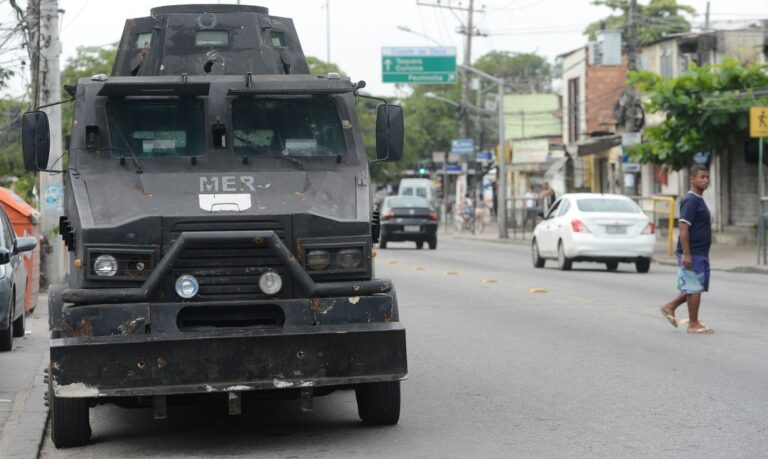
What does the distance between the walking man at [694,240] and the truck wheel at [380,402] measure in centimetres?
618

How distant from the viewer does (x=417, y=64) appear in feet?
177

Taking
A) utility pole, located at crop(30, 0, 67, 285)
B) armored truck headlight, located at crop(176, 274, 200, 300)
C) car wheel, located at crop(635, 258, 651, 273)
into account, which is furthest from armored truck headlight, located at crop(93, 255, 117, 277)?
car wheel, located at crop(635, 258, 651, 273)

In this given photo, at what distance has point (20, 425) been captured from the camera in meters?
9.30

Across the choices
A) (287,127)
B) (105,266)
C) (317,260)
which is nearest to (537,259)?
(287,127)

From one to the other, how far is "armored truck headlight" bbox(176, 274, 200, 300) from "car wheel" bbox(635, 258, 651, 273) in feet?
66.5

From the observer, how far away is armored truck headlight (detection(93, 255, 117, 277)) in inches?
330

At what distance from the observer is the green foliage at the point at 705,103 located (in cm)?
3350

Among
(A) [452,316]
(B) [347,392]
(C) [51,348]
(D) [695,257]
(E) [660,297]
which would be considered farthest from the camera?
(E) [660,297]

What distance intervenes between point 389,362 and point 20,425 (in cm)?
272

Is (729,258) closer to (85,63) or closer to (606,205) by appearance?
(606,205)

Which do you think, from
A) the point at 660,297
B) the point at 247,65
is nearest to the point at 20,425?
the point at 247,65

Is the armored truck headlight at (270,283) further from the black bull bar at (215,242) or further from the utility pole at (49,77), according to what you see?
the utility pole at (49,77)

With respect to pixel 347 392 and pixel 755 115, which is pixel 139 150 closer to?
pixel 347 392

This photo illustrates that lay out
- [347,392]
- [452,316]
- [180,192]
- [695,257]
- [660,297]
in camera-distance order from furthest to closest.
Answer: [660,297]
[452,316]
[695,257]
[347,392]
[180,192]
